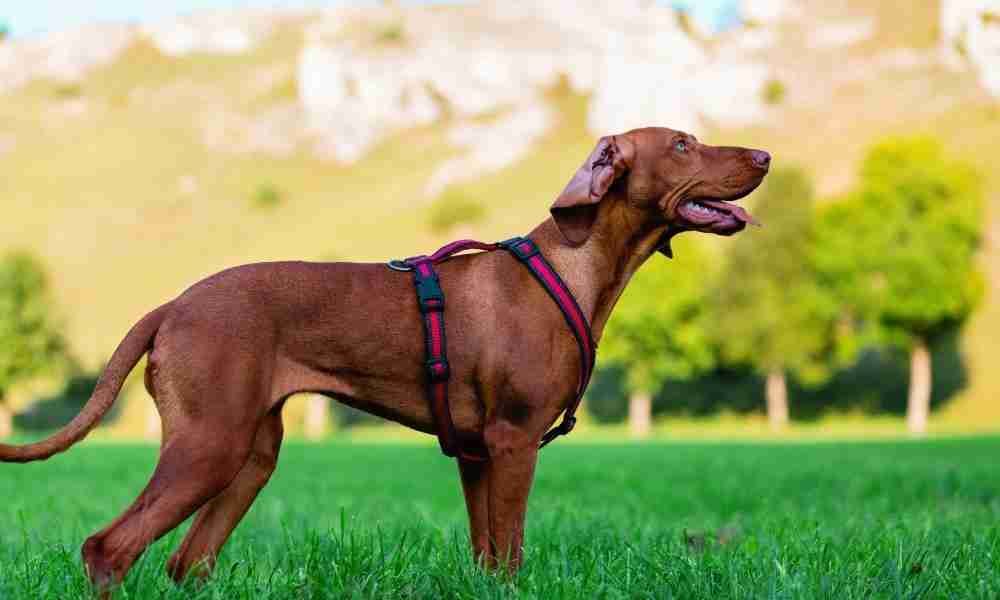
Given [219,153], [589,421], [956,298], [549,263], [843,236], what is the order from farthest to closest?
[219,153] < [589,421] < [843,236] < [956,298] < [549,263]

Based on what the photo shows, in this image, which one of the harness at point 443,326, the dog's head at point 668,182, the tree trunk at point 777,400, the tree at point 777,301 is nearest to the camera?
the harness at point 443,326

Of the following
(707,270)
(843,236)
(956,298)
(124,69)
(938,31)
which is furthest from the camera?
(124,69)

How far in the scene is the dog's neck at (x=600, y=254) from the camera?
16.7 feet

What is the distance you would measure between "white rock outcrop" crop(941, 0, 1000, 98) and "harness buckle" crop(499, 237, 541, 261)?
71.4 metres

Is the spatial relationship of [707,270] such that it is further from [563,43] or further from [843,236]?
[563,43]

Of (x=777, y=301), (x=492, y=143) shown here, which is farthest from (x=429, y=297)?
(x=492, y=143)

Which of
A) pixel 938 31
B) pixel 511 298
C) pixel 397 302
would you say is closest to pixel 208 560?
pixel 397 302

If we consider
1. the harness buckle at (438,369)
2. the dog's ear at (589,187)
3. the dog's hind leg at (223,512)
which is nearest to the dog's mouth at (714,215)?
the dog's ear at (589,187)

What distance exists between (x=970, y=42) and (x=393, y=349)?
90.6 metres

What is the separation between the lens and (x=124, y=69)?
14912 centimetres

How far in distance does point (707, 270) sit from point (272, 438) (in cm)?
4841

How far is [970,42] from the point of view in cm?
8331

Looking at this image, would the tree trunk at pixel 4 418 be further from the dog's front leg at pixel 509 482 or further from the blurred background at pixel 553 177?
the dog's front leg at pixel 509 482

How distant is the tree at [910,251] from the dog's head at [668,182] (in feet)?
135
